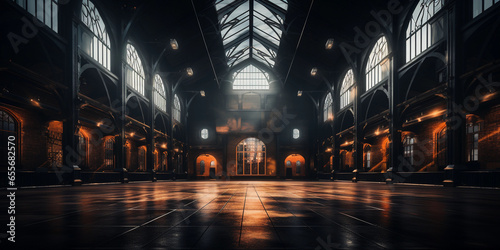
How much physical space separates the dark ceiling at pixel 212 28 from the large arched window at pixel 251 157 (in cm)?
987

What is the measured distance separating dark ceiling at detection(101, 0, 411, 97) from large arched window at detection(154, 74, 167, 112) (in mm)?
1188

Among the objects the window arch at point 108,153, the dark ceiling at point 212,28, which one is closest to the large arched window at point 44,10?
the dark ceiling at point 212,28

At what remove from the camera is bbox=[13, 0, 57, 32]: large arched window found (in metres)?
10.4

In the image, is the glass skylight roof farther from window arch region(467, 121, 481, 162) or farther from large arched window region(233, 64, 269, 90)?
window arch region(467, 121, 481, 162)

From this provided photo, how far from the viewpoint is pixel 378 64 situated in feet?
60.4

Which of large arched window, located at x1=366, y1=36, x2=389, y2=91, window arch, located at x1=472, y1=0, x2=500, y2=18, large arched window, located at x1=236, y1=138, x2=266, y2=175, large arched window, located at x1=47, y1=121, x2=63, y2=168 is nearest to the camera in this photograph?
window arch, located at x1=472, y1=0, x2=500, y2=18

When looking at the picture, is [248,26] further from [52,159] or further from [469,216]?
[469,216]

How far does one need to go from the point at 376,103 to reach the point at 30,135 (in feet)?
64.6

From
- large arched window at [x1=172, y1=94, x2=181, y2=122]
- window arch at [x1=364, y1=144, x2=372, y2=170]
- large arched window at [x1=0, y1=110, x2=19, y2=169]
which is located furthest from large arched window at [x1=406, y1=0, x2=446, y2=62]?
large arched window at [x1=172, y1=94, x2=181, y2=122]

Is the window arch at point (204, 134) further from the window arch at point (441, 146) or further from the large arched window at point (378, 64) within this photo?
the window arch at point (441, 146)

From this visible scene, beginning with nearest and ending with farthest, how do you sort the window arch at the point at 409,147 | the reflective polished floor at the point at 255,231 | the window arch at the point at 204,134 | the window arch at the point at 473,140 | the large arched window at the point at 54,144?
the reflective polished floor at the point at 255,231 → the window arch at the point at 473,140 → the large arched window at the point at 54,144 → the window arch at the point at 409,147 → the window arch at the point at 204,134

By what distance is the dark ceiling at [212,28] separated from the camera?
667 inches

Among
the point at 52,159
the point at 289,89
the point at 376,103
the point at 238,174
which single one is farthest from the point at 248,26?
the point at 52,159

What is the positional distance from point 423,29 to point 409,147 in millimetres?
8142
